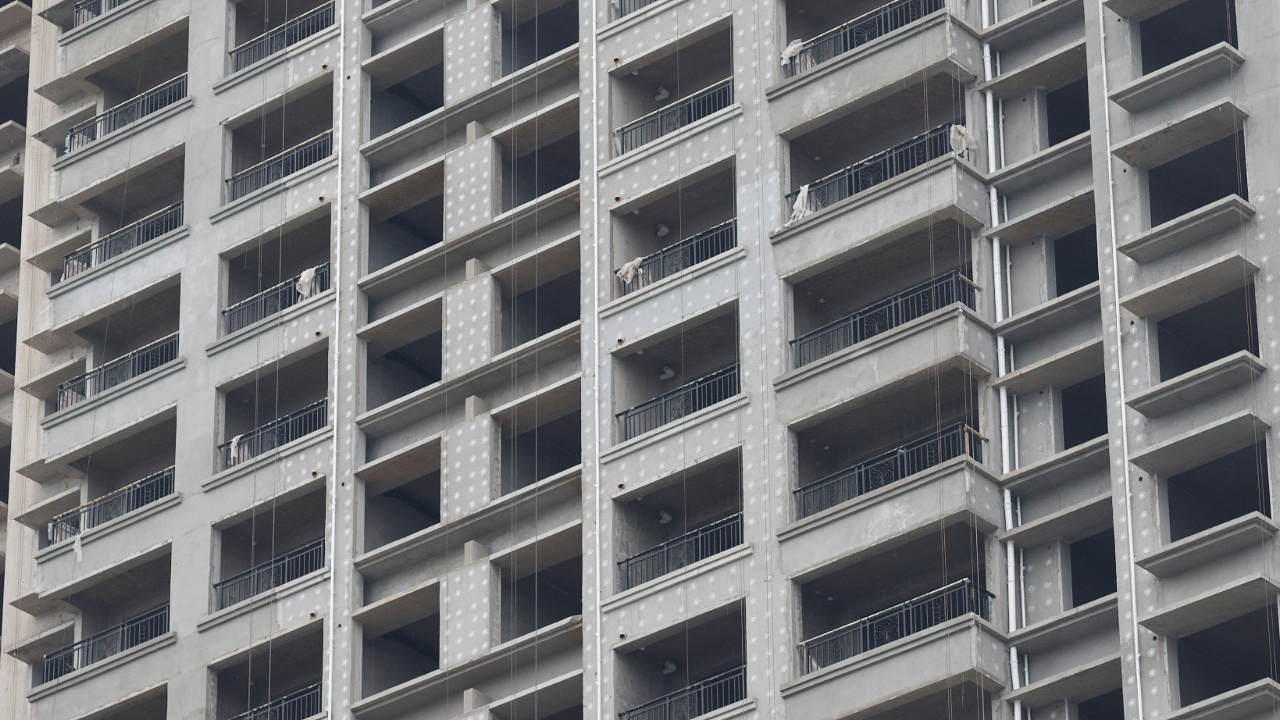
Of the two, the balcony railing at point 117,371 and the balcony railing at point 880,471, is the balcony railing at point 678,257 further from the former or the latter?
the balcony railing at point 117,371

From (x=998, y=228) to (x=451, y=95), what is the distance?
54.9 ft

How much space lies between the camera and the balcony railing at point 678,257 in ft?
235

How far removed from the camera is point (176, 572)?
7694 centimetres

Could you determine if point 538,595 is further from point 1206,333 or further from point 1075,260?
point 1206,333

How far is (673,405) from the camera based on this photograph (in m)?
70.7

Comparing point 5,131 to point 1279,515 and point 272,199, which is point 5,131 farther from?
point 1279,515

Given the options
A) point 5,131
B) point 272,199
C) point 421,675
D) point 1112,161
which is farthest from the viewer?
point 5,131

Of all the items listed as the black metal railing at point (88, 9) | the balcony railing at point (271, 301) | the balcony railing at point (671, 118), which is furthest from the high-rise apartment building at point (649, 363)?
the black metal railing at point (88, 9)

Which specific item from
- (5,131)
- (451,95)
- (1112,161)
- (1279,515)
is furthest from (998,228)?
(5,131)

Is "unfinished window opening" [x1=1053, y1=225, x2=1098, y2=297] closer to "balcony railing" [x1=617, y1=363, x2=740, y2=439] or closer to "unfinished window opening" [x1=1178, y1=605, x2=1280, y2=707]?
"balcony railing" [x1=617, y1=363, x2=740, y2=439]

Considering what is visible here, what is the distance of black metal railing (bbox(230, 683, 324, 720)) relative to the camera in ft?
243

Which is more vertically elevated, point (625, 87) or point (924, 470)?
point (625, 87)

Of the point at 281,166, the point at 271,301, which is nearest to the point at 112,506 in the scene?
the point at 271,301

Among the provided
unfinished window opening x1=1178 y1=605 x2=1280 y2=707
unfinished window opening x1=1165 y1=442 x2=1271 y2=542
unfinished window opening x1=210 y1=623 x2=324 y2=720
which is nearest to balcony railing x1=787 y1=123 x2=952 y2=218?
unfinished window opening x1=1165 y1=442 x2=1271 y2=542
